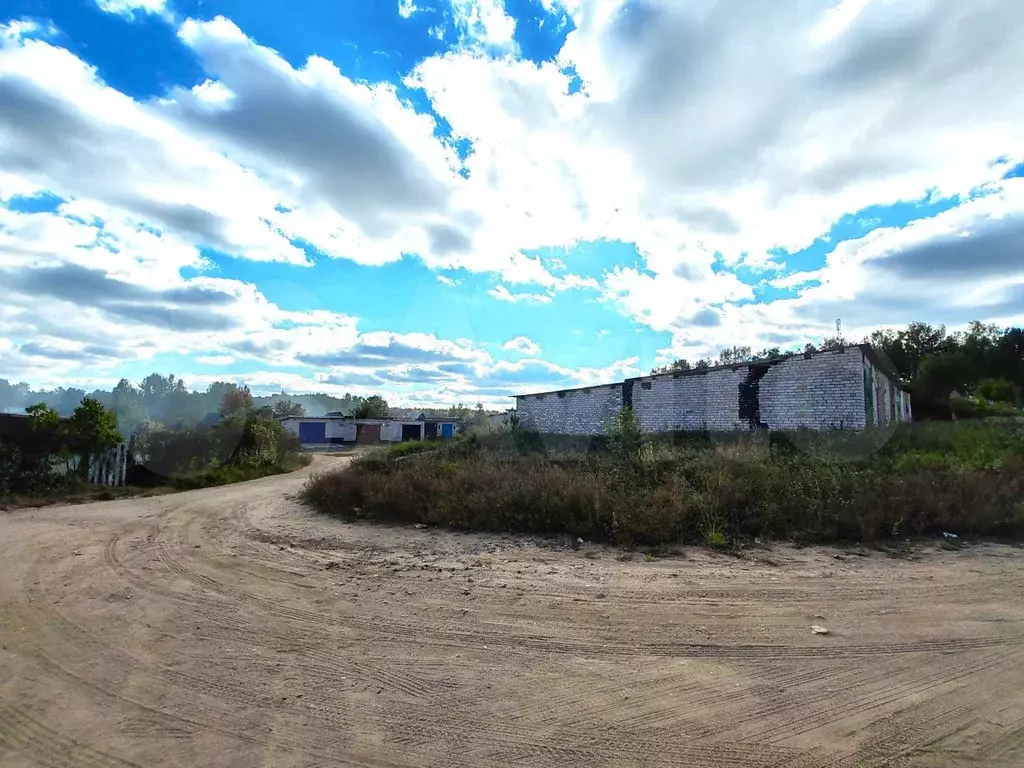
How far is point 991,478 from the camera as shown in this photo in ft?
28.0

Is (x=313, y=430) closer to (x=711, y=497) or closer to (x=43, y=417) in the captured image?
(x=43, y=417)

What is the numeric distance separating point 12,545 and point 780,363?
1819cm

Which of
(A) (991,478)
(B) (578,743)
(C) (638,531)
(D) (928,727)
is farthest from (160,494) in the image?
(A) (991,478)

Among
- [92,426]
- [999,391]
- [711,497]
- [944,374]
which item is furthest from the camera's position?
[999,391]

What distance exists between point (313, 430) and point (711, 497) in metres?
54.2

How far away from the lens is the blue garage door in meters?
56.1

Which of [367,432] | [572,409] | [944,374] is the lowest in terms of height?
[367,432]

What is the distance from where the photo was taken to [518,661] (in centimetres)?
393

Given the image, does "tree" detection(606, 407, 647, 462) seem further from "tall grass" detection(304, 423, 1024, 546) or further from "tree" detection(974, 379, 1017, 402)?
"tree" detection(974, 379, 1017, 402)

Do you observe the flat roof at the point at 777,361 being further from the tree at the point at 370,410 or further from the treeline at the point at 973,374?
the tree at the point at 370,410

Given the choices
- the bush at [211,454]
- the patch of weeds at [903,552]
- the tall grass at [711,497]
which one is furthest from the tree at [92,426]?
the patch of weeds at [903,552]

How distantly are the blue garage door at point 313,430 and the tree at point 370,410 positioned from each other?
176 inches

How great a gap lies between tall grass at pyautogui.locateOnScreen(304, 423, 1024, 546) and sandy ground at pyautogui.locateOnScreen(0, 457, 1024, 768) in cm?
67

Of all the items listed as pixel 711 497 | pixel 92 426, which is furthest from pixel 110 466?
pixel 711 497
